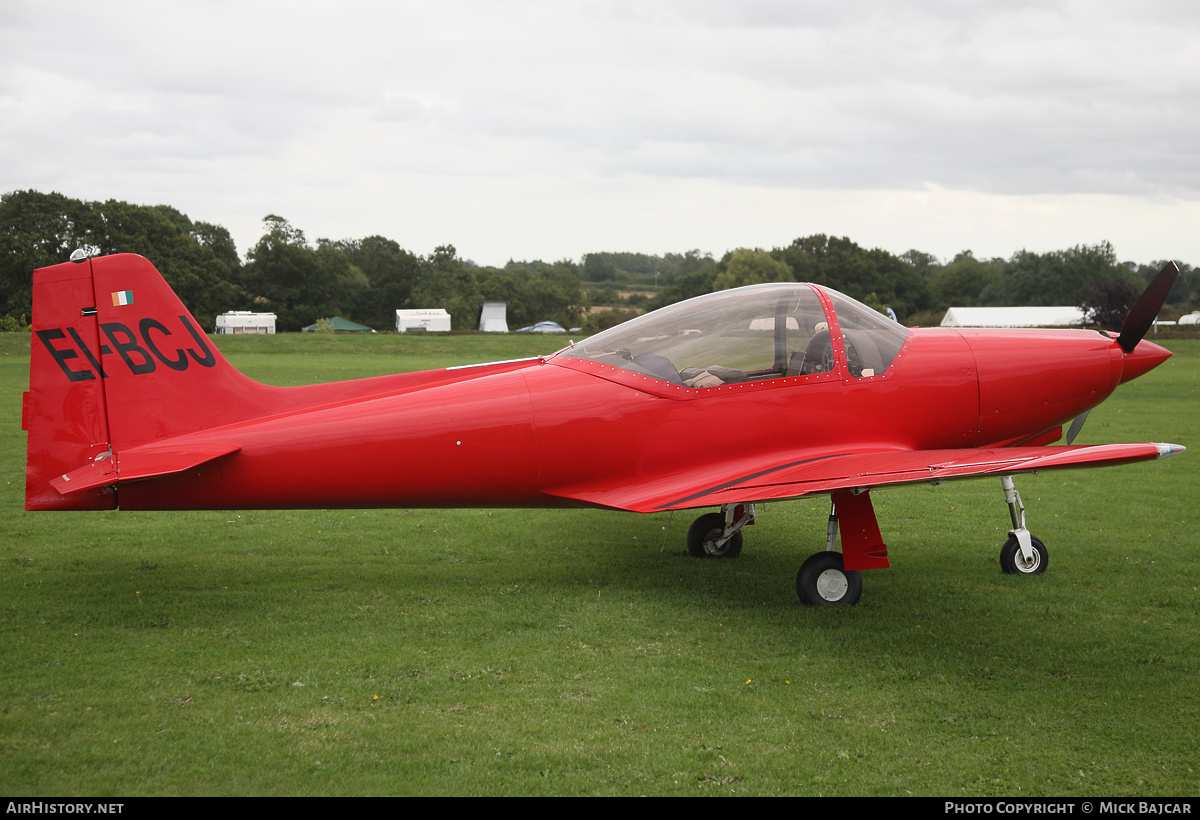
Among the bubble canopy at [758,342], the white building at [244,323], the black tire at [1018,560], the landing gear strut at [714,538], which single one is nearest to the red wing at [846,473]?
the bubble canopy at [758,342]

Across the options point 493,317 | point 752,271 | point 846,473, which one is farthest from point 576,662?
point 493,317

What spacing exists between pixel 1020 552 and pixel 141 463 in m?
6.68

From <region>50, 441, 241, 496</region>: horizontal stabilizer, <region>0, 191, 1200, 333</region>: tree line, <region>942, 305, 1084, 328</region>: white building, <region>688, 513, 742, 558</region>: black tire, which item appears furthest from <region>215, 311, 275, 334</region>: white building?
<region>688, 513, 742, 558</region>: black tire

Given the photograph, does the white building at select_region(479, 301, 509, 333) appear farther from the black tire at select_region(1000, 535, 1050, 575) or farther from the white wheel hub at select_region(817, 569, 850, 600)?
the white wheel hub at select_region(817, 569, 850, 600)

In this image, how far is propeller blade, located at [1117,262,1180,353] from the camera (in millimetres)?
6578

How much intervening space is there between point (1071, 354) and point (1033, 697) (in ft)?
10.8

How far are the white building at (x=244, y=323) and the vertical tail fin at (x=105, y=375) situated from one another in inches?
2560

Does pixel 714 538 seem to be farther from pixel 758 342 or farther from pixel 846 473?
pixel 846 473

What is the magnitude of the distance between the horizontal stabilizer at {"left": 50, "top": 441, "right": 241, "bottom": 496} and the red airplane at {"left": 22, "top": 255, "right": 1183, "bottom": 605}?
0.02 meters

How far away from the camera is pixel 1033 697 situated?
4469 mm

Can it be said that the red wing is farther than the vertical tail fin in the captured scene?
No

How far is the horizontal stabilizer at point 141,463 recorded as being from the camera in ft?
17.0

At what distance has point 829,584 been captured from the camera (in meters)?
6.00

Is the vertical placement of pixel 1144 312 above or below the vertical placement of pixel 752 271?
below
